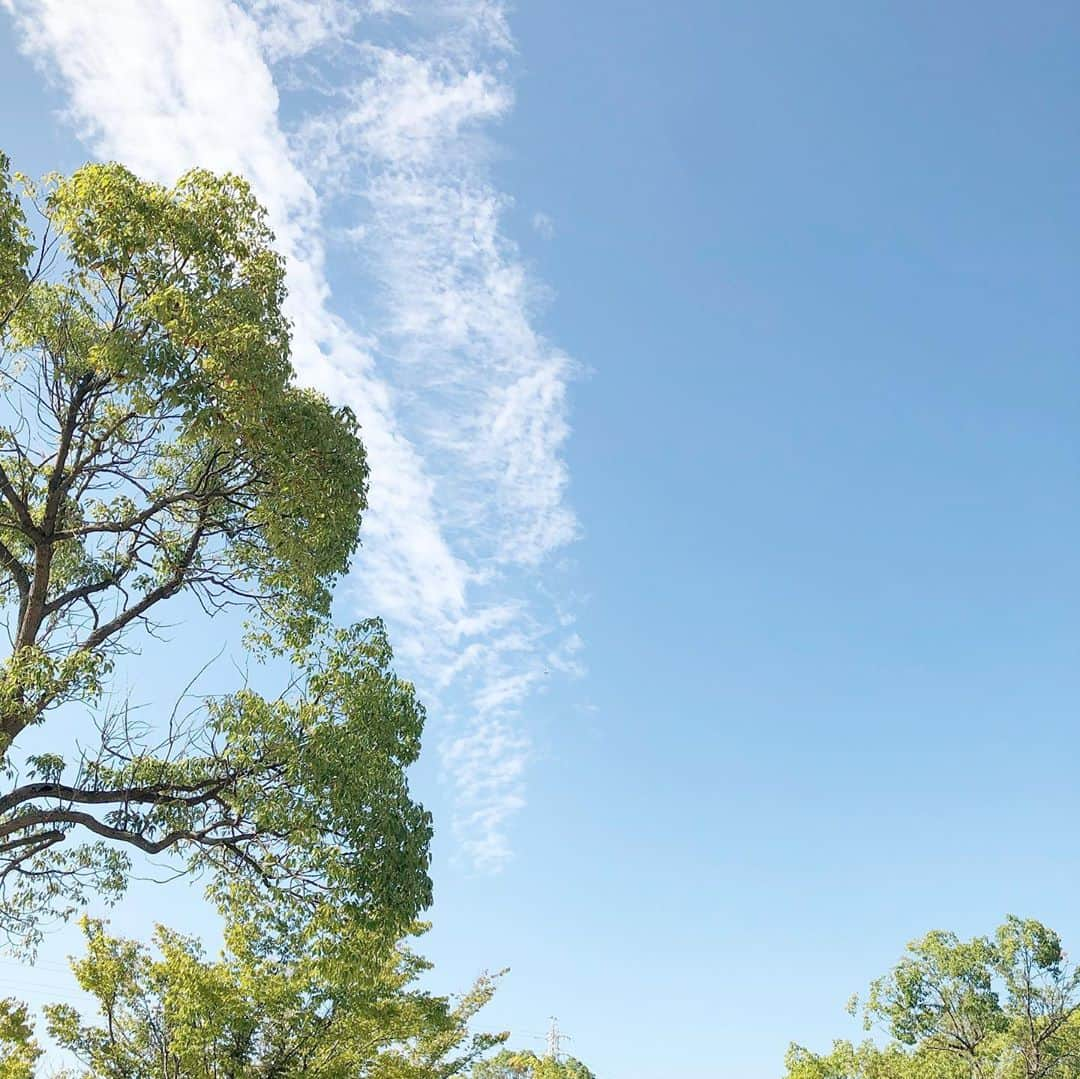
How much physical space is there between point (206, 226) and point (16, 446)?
2.97m

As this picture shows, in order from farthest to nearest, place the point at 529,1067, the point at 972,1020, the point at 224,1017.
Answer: the point at 529,1067
the point at 972,1020
the point at 224,1017

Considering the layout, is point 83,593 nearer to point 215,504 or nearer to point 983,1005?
point 215,504

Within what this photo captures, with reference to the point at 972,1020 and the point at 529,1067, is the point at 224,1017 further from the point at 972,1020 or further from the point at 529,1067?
the point at 529,1067

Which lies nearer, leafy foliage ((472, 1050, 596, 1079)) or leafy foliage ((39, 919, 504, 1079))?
leafy foliage ((39, 919, 504, 1079))

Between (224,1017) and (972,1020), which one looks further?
(972,1020)

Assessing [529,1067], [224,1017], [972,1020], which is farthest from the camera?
[529,1067]

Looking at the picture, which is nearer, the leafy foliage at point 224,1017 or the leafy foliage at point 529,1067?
the leafy foliage at point 224,1017

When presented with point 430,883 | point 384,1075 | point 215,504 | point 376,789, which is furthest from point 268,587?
point 384,1075

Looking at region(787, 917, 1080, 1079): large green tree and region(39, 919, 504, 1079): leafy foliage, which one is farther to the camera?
region(787, 917, 1080, 1079): large green tree

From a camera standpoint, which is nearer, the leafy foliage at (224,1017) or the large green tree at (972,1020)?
the leafy foliage at (224,1017)

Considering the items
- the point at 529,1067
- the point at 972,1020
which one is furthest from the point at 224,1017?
the point at 529,1067

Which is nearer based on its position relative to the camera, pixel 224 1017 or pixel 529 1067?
pixel 224 1017

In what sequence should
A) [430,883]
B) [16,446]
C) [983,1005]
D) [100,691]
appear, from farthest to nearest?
[983,1005]
[16,446]
[430,883]
[100,691]

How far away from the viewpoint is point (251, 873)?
28.7 feet
